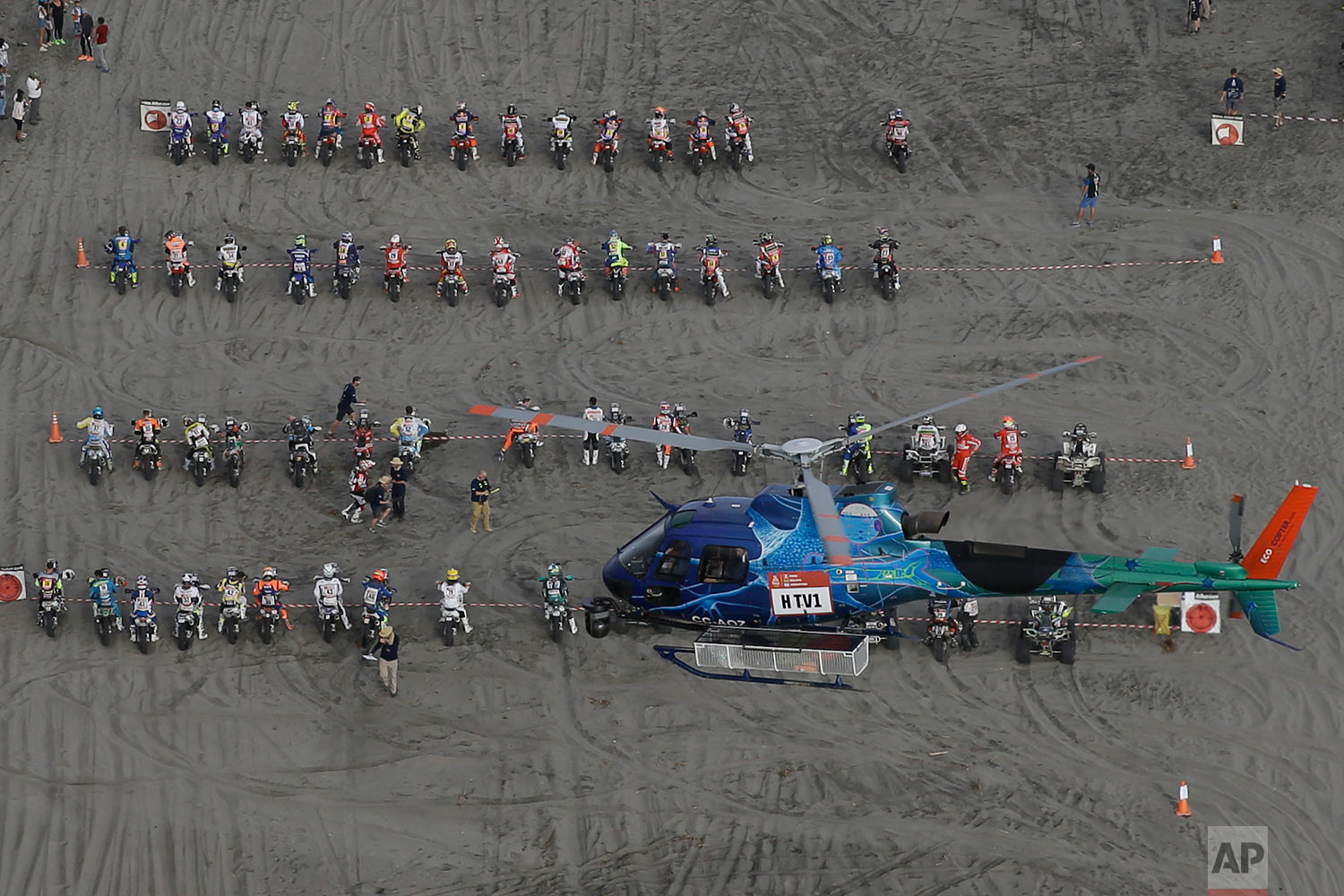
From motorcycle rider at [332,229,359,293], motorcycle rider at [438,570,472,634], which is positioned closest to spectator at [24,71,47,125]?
motorcycle rider at [332,229,359,293]

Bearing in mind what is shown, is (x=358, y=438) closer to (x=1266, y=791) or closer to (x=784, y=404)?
(x=784, y=404)

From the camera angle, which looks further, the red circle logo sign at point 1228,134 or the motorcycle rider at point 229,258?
the red circle logo sign at point 1228,134

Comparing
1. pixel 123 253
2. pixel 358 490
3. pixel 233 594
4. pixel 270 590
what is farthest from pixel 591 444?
pixel 123 253

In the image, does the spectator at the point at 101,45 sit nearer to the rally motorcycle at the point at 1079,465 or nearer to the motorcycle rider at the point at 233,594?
the motorcycle rider at the point at 233,594

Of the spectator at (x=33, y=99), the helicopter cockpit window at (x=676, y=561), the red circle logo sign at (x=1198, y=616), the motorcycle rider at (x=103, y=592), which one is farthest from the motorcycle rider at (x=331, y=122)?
the red circle logo sign at (x=1198, y=616)

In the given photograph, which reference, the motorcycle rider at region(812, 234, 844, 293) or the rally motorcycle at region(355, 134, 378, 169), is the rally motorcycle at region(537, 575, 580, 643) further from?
the rally motorcycle at region(355, 134, 378, 169)

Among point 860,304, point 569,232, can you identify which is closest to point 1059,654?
point 860,304
